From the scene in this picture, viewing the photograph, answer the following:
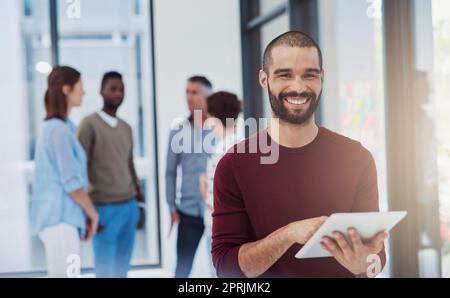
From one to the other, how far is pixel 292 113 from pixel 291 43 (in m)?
0.21

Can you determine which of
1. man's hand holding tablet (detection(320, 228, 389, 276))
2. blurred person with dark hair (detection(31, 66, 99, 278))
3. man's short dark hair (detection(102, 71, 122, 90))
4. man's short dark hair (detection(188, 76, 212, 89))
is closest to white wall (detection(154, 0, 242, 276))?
man's short dark hair (detection(188, 76, 212, 89))

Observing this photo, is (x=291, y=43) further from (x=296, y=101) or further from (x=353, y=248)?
(x=353, y=248)

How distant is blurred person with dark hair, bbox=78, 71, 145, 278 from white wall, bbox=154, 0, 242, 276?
10 centimetres

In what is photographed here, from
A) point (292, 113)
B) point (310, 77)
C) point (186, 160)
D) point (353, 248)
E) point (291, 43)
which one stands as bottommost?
point (353, 248)

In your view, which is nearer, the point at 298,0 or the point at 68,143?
the point at 68,143

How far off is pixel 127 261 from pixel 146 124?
1.41 ft

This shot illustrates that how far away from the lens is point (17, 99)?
6.02 feet

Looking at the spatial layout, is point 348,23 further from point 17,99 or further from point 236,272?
point 17,99

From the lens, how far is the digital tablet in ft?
5.63

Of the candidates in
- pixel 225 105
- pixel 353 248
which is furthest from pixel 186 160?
pixel 353 248

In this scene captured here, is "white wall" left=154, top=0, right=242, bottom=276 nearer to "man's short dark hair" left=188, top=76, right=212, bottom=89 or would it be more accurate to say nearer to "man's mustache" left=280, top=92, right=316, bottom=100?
"man's short dark hair" left=188, top=76, right=212, bottom=89

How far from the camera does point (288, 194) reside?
69.2 inches
